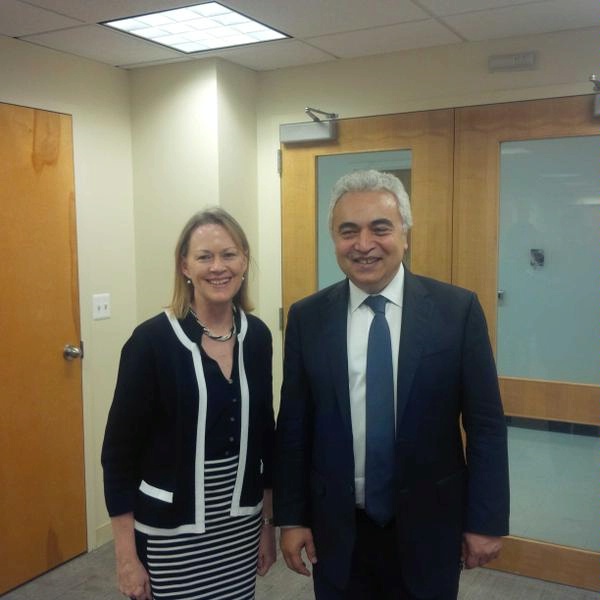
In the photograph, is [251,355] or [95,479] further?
[95,479]

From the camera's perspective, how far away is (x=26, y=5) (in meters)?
2.35

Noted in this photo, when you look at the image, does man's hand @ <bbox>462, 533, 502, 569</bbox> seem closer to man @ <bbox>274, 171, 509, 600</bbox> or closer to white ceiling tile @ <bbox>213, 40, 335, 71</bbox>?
man @ <bbox>274, 171, 509, 600</bbox>

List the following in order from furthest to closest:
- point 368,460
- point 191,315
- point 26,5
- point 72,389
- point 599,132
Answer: point 72,389, point 599,132, point 26,5, point 191,315, point 368,460

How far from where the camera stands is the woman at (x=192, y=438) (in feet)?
5.30

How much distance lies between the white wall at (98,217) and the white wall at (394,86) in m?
0.69

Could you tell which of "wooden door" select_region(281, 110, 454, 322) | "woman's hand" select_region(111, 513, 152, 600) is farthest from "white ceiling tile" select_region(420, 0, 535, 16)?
"woman's hand" select_region(111, 513, 152, 600)

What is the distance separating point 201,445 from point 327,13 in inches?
65.8

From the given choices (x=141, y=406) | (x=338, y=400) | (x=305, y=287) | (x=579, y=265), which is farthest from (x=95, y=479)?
(x=579, y=265)

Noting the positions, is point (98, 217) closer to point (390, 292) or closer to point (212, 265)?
point (212, 265)

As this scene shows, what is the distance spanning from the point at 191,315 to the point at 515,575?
219 centimetres

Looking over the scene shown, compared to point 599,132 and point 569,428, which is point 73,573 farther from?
point 599,132

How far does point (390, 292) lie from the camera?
168cm

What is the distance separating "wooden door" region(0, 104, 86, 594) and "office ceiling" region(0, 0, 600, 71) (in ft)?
1.27

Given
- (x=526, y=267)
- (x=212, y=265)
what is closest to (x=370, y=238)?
(x=212, y=265)
